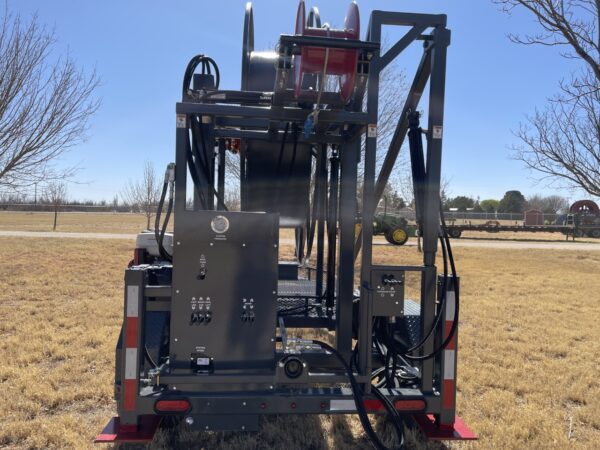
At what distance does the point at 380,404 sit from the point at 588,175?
721 cm

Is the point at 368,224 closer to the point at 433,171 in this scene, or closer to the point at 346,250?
the point at 346,250

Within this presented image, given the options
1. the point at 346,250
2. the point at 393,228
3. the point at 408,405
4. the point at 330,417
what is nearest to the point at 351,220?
the point at 346,250

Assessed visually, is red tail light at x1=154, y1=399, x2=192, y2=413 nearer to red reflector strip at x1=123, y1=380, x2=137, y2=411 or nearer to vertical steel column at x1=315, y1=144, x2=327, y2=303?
red reflector strip at x1=123, y1=380, x2=137, y2=411

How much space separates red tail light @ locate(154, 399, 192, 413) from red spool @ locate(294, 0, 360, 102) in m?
1.80

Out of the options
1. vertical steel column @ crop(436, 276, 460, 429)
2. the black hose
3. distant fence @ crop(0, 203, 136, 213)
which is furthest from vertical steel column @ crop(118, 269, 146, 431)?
distant fence @ crop(0, 203, 136, 213)

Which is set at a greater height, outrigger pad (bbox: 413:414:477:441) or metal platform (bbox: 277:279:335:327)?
metal platform (bbox: 277:279:335:327)

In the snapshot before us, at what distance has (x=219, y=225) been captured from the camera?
2.70m

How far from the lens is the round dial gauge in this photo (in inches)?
106

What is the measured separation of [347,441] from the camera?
3.37 metres

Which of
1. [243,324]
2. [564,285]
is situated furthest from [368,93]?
[564,285]

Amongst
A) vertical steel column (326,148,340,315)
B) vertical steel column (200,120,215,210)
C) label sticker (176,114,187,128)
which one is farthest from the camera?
vertical steel column (326,148,340,315)

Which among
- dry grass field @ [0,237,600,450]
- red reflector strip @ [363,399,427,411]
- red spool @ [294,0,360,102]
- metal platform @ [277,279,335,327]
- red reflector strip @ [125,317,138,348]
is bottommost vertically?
dry grass field @ [0,237,600,450]

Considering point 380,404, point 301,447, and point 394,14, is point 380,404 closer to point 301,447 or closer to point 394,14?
point 301,447

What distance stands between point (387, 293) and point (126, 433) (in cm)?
169
